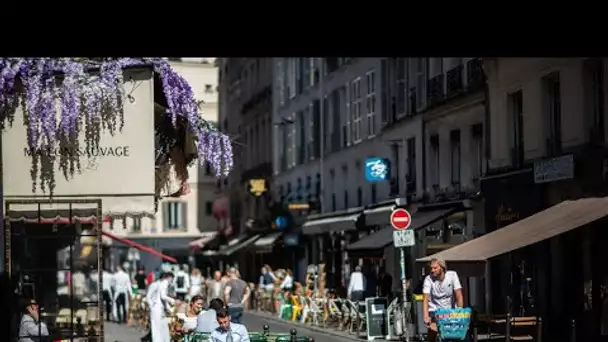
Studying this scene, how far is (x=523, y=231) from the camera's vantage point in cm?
2623

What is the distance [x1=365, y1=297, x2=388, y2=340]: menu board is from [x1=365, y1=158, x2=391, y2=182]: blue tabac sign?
38.7 feet

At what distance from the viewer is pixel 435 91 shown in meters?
39.5

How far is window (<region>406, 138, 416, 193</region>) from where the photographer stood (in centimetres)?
4153

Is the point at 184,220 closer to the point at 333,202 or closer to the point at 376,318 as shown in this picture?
the point at 333,202

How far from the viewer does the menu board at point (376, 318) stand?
3083 centimetres

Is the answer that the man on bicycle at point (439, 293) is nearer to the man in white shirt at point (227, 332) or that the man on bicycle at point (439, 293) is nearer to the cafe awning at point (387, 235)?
the man in white shirt at point (227, 332)

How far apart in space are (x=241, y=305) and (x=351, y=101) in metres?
22.0

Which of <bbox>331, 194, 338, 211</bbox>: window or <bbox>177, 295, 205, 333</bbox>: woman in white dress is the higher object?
<bbox>331, 194, 338, 211</bbox>: window

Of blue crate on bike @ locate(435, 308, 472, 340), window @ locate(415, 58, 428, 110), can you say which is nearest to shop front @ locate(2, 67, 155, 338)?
blue crate on bike @ locate(435, 308, 472, 340)

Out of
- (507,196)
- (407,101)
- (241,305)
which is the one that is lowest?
(241,305)

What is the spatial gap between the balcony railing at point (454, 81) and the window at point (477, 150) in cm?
126

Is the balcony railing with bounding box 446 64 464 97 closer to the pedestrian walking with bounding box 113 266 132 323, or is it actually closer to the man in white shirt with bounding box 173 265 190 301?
the man in white shirt with bounding box 173 265 190 301
